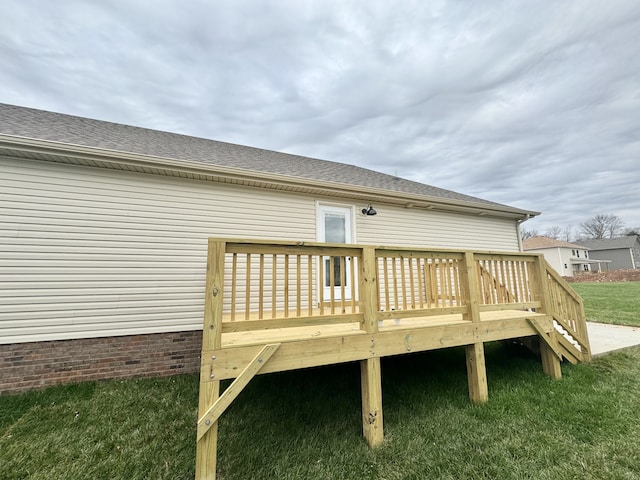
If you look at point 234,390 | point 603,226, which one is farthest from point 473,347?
point 603,226

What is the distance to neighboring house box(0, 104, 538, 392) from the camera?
12.3 ft

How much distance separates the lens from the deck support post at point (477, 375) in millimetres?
3336

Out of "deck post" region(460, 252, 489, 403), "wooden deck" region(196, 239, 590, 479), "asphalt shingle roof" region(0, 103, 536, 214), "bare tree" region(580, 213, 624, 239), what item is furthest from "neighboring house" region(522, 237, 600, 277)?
"deck post" region(460, 252, 489, 403)

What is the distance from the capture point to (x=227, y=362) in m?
2.25

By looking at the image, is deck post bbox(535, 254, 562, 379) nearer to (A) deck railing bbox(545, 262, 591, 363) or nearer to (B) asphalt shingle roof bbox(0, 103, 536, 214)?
(A) deck railing bbox(545, 262, 591, 363)

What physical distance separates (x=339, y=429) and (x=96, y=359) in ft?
12.2

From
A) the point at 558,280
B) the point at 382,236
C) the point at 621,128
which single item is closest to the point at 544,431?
the point at 558,280

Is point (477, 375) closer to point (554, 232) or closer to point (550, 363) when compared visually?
point (550, 363)

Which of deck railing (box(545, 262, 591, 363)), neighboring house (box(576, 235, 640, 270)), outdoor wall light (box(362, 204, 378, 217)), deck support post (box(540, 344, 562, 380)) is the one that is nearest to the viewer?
deck support post (box(540, 344, 562, 380))

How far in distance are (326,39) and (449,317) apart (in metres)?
8.31

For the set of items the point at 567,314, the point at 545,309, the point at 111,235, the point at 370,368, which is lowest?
the point at 370,368

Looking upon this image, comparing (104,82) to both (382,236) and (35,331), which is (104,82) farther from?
(382,236)

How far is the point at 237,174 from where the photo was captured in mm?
4605

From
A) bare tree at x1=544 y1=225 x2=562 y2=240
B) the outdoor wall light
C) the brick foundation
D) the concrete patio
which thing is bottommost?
the concrete patio
